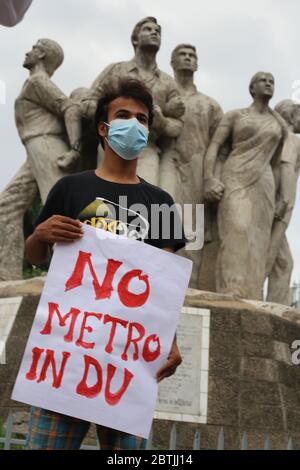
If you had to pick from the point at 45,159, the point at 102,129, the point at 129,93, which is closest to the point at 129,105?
the point at 129,93

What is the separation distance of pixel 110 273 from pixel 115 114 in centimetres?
66

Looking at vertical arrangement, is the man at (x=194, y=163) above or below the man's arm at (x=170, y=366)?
above

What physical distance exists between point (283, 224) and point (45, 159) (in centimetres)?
266

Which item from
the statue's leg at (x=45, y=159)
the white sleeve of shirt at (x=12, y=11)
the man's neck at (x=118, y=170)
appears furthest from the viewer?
Result: the statue's leg at (x=45, y=159)

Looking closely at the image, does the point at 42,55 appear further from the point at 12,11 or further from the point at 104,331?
the point at 12,11

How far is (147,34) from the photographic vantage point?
352 inches

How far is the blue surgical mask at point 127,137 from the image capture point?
10.6ft

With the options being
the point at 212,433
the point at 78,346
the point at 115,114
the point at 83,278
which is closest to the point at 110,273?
the point at 83,278

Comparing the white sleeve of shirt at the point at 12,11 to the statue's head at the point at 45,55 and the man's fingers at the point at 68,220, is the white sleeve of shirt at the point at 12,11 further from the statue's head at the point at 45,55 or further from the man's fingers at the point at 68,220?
the statue's head at the point at 45,55

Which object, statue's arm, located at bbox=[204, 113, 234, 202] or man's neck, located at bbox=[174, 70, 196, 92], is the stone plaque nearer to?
statue's arm, located at bbox=[204, 113, 234, 202]

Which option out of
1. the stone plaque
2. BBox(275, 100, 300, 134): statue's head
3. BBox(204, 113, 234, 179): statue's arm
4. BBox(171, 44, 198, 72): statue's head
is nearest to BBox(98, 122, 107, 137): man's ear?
the stone plaque

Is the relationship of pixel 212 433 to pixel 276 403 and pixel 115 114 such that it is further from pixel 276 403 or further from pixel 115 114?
pixel 115 114

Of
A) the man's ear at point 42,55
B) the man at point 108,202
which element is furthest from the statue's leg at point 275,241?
the man at point 108,202

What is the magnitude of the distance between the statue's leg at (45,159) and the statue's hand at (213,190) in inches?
58.5
